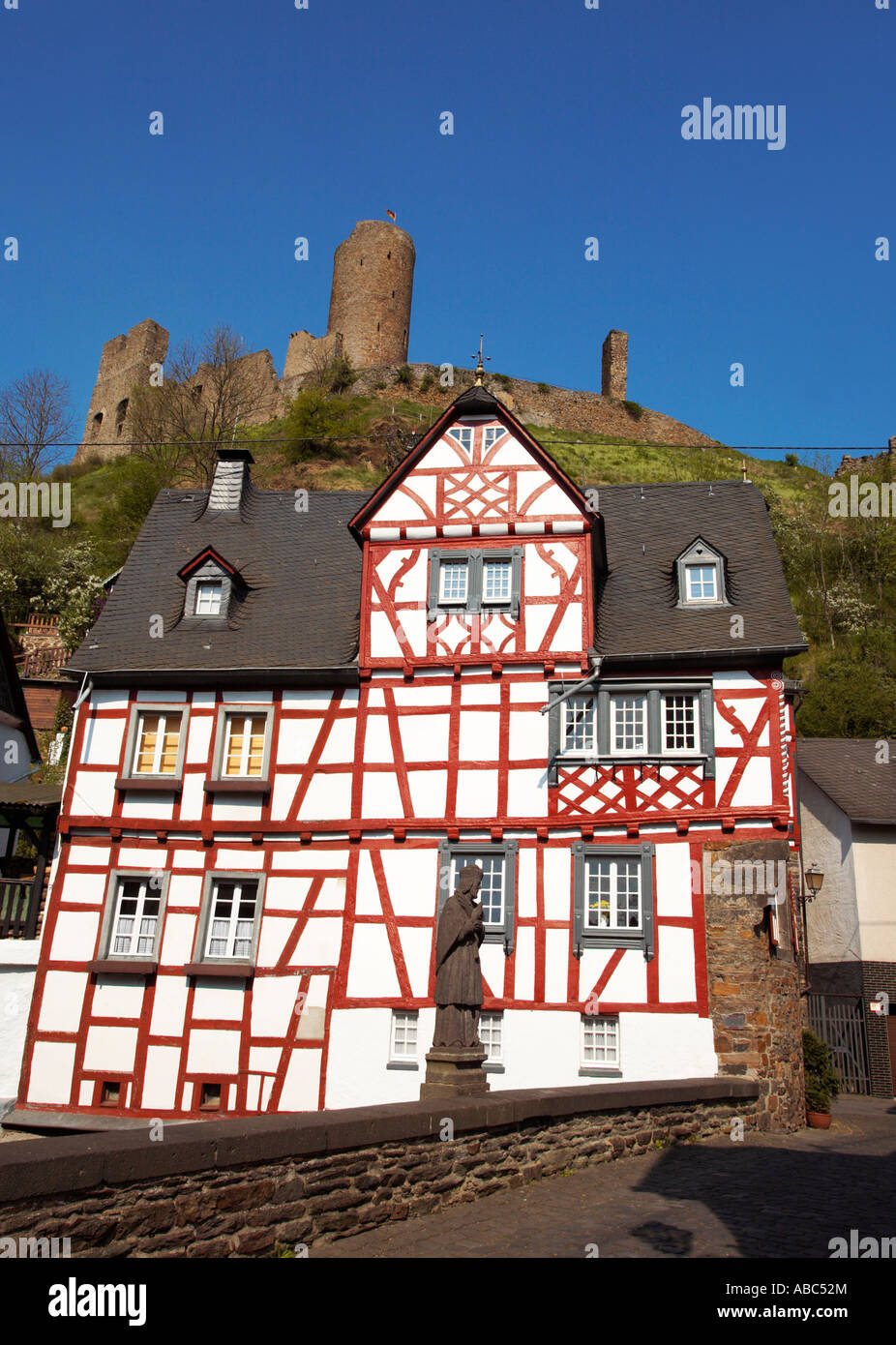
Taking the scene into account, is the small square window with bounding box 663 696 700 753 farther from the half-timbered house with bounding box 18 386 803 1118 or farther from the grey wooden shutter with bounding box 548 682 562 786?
the grey wooden shutter with bounding box 548 682 562 786

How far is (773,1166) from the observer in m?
11.3

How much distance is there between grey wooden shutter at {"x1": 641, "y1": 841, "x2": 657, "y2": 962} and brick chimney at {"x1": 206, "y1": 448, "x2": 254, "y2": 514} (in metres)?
10.9

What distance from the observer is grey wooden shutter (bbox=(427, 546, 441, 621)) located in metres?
18.5

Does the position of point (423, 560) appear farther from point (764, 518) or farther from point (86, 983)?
point (86, 983)

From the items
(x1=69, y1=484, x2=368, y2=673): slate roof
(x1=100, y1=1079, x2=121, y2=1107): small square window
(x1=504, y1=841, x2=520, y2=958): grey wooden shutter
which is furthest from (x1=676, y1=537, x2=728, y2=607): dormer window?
(x1=100, y1=1079, x2=121, y2=1107): small square window

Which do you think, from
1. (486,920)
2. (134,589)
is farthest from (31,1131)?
(134,589)

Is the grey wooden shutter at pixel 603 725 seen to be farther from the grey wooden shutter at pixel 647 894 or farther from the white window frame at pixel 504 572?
the white window frame at pixel 504 572

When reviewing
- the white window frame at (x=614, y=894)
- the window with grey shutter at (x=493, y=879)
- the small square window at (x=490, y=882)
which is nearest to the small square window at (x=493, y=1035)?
the window with grey shutter at (x=493, y=879)

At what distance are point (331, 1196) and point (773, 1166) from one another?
5.80m

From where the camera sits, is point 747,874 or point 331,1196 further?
point 747,874

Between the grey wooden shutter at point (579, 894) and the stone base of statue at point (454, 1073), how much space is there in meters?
5.19

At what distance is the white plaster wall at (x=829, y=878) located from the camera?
82.8 feet

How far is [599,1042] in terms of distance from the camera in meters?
16.0

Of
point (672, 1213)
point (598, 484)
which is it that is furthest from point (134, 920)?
→ point (598, 484)
